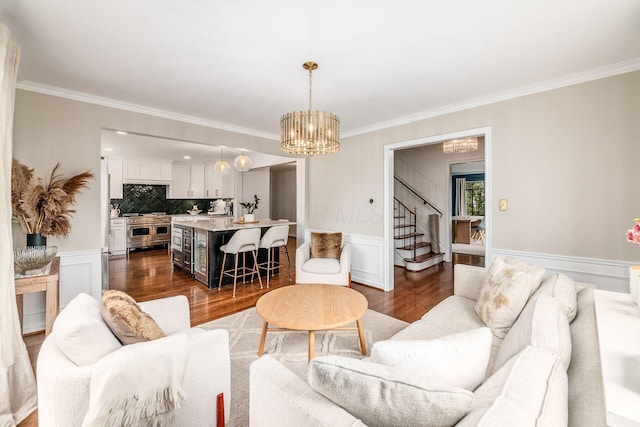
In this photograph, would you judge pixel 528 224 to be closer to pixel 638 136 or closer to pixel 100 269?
pixel 638 136

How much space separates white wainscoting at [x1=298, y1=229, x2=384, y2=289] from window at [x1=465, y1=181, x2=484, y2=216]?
7.24 meters

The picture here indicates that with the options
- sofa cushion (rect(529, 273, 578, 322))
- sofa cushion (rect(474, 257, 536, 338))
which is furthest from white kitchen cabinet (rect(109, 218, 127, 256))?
sofa cushion (rect(529, 273, 578, 322))

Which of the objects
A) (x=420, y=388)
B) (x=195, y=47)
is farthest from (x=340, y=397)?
(x=195, y=47)

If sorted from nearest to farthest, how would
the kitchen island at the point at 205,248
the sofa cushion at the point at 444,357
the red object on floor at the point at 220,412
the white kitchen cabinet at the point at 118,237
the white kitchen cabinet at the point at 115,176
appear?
the sofa cushion at the point at 444,357 → the red object on floor at the point at 220,412 → the kitchen island at the point at 205,248 → the white kitchen cabinet at the point at 118,237 → the white kitchen cabinet at the point at 115,176

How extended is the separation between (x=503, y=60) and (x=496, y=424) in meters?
2.73

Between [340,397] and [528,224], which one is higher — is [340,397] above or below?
below

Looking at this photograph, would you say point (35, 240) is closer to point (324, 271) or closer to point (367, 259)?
point (324, 271)

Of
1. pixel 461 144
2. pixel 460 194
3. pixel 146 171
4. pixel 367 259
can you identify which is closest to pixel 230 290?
pixel 367 259

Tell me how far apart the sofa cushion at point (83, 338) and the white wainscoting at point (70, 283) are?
224cm

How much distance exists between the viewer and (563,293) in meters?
1.59

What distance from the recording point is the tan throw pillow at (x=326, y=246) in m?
3.96

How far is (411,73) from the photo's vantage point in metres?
2.56

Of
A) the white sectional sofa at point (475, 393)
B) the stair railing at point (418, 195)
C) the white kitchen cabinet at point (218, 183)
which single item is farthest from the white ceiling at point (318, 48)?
the white kitchen cabinet at point (218, 183)

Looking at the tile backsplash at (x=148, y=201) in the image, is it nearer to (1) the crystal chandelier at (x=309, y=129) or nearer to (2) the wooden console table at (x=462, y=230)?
(1) the crystal chandelier at (x=309, y=129)
